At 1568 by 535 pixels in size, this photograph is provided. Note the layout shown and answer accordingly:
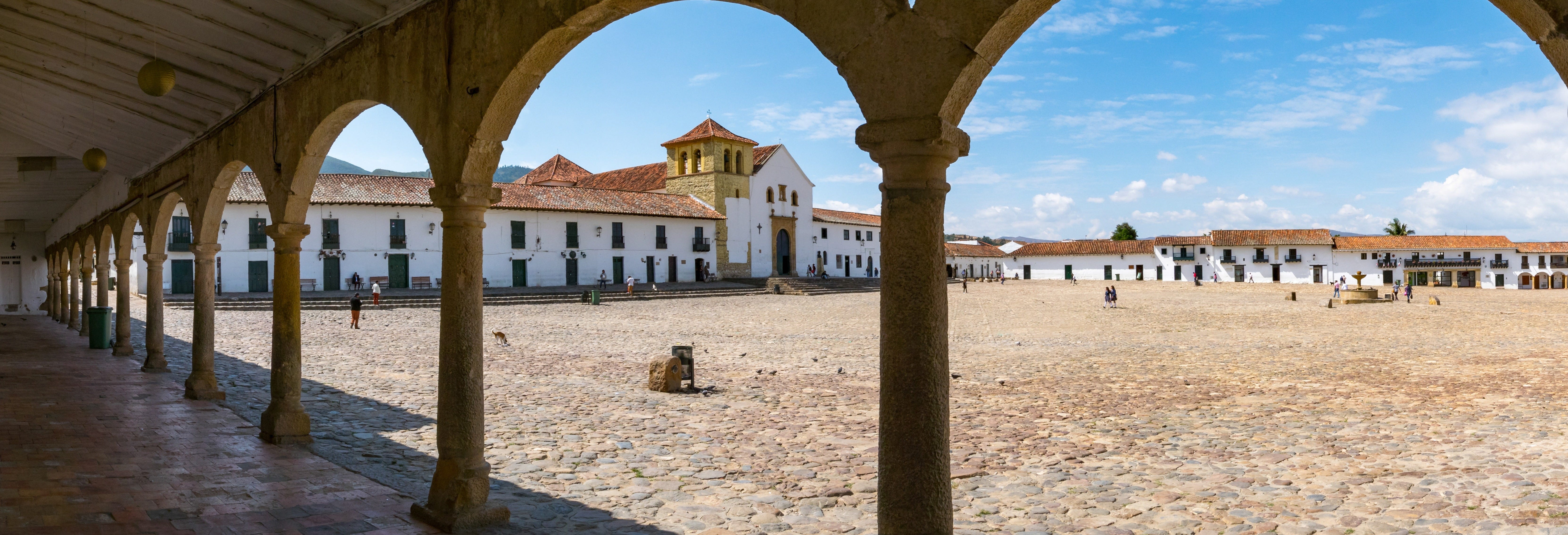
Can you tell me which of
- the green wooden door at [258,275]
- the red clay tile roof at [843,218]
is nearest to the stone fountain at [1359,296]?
the red clay tile roof at [843,218]

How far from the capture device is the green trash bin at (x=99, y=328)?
13.2 m

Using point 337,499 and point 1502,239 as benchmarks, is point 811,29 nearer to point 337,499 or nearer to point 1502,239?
point 337,499

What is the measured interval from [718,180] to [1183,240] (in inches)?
1301

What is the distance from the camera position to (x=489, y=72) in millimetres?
3984

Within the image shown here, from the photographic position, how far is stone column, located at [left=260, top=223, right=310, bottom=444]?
20.5 feet

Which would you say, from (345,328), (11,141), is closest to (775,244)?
(345,328)

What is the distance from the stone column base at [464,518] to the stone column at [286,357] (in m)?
2.45

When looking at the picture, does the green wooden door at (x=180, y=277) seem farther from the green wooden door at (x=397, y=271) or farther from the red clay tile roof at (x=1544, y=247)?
the red clay tile roof at (x=1544, y=247)

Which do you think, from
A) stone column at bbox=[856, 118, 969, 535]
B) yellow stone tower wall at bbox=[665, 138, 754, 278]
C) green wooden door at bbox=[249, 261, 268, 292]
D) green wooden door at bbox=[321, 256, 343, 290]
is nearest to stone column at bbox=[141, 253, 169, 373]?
stone column at bbox=[856, 118, 969, 535]

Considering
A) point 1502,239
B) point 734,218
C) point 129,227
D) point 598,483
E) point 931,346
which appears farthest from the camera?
point 1502,239

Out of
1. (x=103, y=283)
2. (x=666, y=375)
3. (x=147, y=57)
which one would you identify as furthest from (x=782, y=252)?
(x=147, y=57)

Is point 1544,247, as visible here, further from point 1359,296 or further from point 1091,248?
point 1359,296

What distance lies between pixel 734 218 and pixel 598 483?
37.7 meters

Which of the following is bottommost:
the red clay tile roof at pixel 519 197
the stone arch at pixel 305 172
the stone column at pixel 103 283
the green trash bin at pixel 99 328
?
the green trash bin at pixel 99 328
